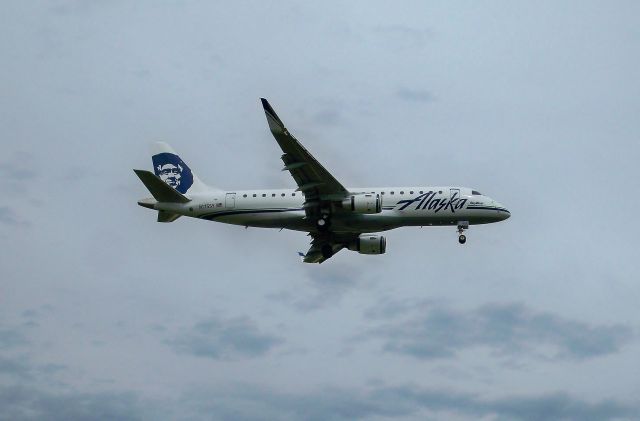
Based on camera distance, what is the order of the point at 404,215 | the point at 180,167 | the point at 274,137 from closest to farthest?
1. the point at 274,137
2. the point at 404,215
3. the point at 180,167

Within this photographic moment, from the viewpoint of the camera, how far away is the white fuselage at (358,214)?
85.9 meters

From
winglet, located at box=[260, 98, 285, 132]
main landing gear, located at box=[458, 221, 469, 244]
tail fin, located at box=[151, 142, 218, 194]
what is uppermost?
tail fin, located at box=[151, 142, 218, 194]

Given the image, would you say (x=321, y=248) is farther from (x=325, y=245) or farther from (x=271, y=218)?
(x=271, y=218)

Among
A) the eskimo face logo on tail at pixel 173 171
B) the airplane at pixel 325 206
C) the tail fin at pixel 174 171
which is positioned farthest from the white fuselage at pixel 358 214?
the eskimo face logo on tail at pixel 173 171

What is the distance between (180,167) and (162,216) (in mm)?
5330

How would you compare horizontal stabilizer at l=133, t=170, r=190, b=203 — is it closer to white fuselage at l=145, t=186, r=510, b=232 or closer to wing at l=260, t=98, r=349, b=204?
white fuselage at l=145, t=186, r=510, b=232

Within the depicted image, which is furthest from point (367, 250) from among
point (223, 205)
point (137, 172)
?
point (137, 172)

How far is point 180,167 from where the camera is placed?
302ft

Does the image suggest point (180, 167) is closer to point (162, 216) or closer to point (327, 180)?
point (162, 216)

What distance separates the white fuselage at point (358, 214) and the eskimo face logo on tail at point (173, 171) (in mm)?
2912

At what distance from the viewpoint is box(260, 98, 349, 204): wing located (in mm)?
79775

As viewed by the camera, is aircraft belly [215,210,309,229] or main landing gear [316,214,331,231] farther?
aircraft belly [215,210,309,229]

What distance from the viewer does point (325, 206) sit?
86125 millimetres

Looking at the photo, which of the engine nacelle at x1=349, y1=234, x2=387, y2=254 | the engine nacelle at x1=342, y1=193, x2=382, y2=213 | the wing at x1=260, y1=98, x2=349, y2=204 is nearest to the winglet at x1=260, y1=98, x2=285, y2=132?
the wing at x1=260, y1=98, x2=349, y2=204
